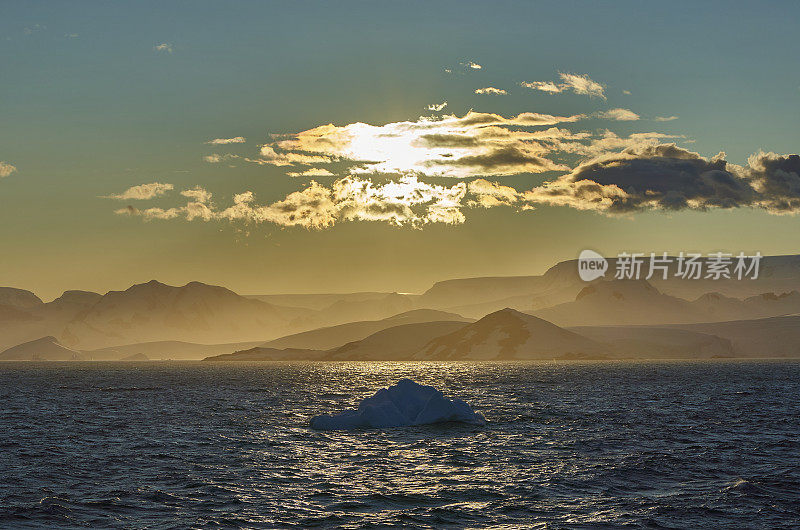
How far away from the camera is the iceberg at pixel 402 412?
6906 centimetres

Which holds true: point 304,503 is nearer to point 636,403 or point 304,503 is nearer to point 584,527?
point 584,527

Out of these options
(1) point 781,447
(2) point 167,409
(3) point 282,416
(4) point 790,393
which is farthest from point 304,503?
(4) point 790,393

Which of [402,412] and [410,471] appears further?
[402,412]

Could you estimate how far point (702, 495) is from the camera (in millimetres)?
38219

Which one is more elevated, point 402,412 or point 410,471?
point 402,412

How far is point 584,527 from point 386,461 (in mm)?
19957

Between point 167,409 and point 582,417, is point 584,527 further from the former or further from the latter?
point 167,409

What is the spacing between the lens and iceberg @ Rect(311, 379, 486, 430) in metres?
69.1

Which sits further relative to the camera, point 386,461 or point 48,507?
point 386,461

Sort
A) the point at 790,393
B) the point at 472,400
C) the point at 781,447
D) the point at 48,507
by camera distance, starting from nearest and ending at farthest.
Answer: the point at 48,507 < the point at 781,447 < the point at 472,400 < the point at 790,393

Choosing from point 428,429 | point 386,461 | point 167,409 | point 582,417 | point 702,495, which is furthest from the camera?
point 167,409

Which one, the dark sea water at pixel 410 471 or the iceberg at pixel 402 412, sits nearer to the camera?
the dark sea water at pixel 410 471

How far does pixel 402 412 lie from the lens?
234ft

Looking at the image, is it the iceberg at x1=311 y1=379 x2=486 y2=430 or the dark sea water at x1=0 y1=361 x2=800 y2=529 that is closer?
the dark sea water at x1=0 y1=361 x2=800 y2=529
